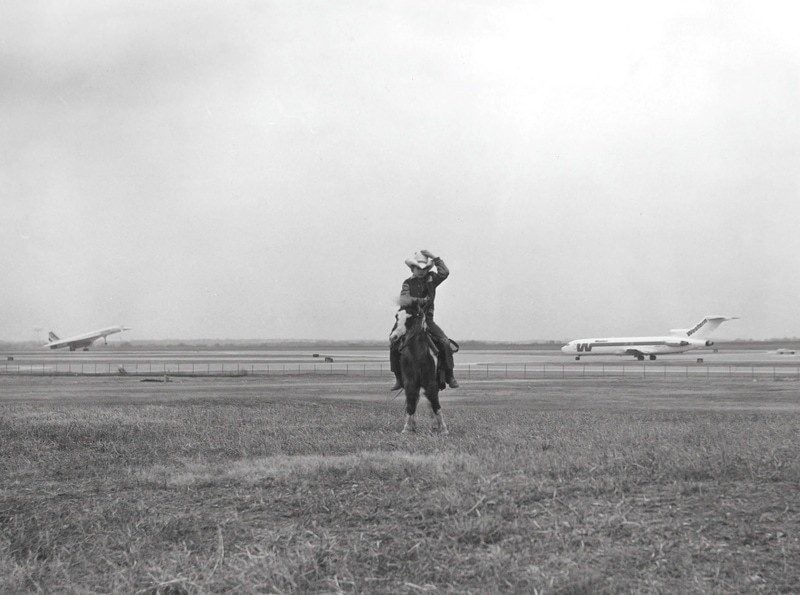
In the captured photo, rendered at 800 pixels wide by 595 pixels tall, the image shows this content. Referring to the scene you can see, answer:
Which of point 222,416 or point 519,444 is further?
point 222,416

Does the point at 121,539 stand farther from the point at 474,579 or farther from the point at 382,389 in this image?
the point at 382,389

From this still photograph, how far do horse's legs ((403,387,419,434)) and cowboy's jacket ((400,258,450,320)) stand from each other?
53.4 inches

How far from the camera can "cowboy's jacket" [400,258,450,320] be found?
1391 cm

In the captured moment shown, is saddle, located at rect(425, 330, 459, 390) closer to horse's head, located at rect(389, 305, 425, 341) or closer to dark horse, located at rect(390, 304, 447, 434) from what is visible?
dark horse, located at rect(390, 304, 447, 434)

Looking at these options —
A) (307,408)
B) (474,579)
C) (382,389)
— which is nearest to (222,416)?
(307,408)

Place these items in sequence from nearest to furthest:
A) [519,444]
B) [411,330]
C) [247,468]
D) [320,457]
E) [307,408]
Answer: [247,468], [320,457], [519,444], [411,330], [307,408]

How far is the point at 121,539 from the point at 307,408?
44.3 feet

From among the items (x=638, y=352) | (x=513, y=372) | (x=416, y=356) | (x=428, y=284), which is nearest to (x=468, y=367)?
(x=513, y=372)

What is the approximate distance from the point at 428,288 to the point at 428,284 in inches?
2.8

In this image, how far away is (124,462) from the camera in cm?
1212

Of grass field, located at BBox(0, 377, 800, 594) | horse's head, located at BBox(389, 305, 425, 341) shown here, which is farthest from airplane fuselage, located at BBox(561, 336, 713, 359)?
grass field, located at BBox(0, 377, 800, 594)

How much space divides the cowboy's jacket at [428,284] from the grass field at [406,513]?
247 cm

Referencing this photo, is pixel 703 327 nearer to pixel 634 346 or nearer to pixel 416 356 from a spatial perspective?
pixel 634 346

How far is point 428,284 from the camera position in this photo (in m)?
14.0
